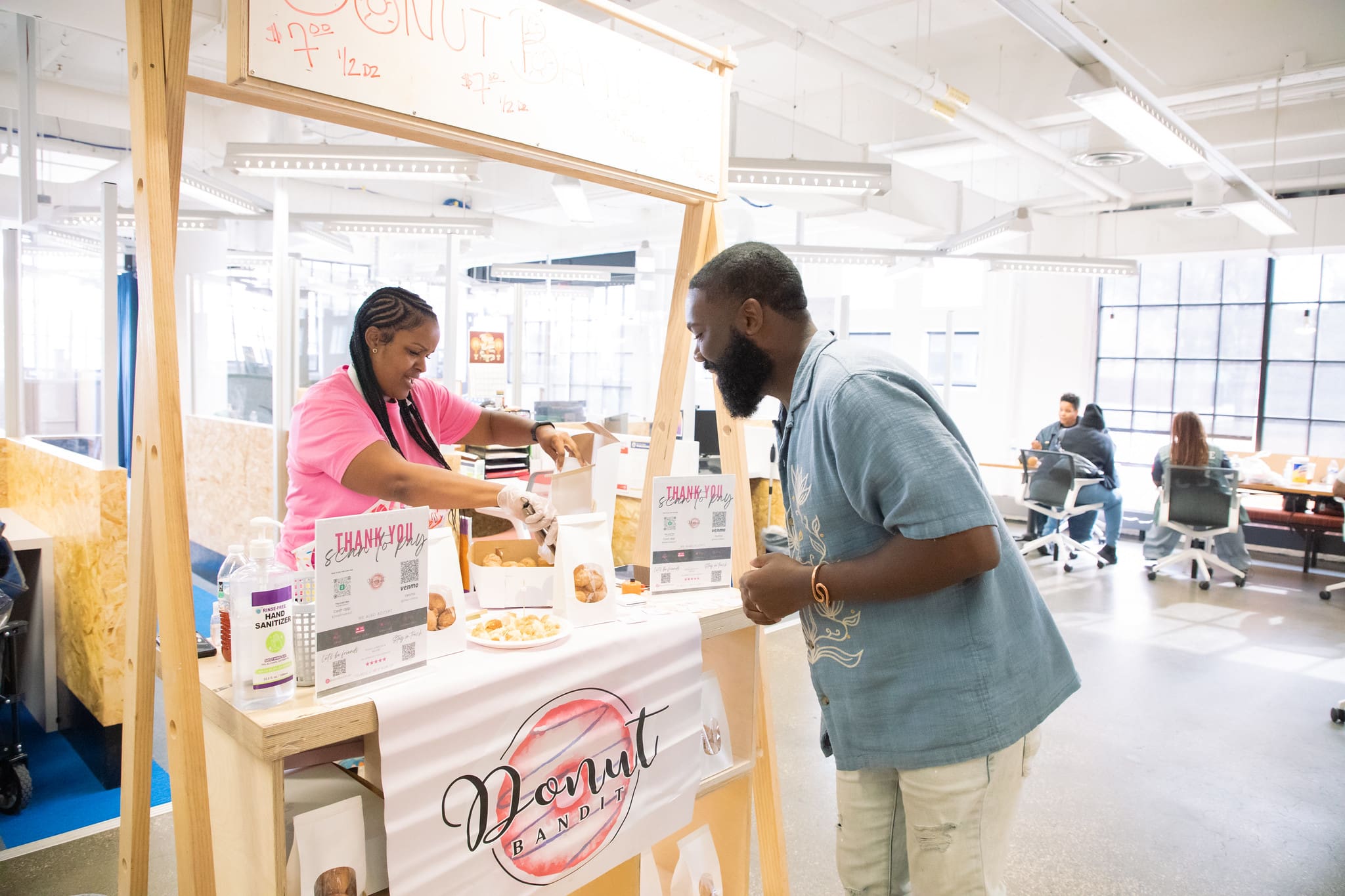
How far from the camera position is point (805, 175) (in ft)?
15.5

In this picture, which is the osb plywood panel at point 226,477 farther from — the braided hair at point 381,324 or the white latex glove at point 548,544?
the white latex glove at point 548,544

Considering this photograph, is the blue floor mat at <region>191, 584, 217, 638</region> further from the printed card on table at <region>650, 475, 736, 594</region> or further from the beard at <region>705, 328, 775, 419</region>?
the beard at <region>705, 328, 775, 419</region>

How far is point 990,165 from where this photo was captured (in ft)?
29.1

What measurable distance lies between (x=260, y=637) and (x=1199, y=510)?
693 cm

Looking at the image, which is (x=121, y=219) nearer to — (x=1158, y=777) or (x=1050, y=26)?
(x=1050, y=26)

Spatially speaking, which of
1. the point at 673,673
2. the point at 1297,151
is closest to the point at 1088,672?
the point at 673,673

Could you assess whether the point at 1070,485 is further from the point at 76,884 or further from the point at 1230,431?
the point at 76,884

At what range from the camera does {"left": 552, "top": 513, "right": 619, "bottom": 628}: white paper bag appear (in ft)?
5.24

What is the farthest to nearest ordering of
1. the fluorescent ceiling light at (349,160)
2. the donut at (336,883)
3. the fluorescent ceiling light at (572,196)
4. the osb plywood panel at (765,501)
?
the fluorescent ceiling light at (572,196), the osb plywood panel at (765,501), the fluorescent ceiling light at (349,160), the donut at (336,883)

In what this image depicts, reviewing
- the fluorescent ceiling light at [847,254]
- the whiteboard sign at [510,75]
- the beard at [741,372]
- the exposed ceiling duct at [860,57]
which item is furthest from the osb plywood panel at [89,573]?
the fluorescent ceiling light at [847,254]

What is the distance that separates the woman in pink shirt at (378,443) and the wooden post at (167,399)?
1.51 feet

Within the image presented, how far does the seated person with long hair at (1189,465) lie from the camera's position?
6.31 meters

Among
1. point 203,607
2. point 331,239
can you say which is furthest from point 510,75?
point 331,239

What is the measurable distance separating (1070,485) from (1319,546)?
9.15ft
